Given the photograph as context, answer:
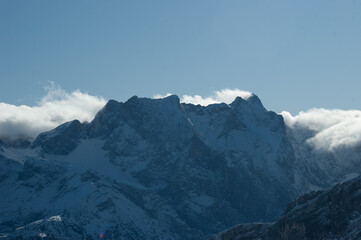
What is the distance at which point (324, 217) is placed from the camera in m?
182

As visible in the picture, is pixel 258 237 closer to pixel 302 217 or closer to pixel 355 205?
pixel 302 217

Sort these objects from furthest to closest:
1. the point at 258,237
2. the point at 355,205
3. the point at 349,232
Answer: the point at 258,237 → the point at 355,205 → the point at 349,232

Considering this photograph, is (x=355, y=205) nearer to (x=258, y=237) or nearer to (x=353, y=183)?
(x=353, y=183)

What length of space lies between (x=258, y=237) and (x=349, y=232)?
35150 mm

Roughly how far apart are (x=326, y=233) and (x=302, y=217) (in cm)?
1276

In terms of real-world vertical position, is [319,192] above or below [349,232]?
above

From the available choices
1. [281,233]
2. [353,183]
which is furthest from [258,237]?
[353,183]

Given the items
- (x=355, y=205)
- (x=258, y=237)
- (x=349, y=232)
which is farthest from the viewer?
(x=258, y=237)

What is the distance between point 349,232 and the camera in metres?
168

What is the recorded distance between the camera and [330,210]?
183500 mm

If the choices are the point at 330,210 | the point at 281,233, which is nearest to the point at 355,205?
the point at 330,210

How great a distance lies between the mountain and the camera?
174000 mm

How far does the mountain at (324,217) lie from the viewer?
6850 inches

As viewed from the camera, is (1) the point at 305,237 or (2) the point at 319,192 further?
(2) the point at 319,192
